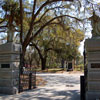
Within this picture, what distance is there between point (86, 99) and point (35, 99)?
243 centimetres

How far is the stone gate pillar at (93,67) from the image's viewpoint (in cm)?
784

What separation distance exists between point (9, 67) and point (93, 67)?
4.61 metres

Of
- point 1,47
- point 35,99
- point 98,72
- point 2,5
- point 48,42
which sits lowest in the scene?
point 35,99

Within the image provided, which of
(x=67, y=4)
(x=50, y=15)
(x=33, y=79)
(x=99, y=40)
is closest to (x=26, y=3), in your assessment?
(x=50, y=15)

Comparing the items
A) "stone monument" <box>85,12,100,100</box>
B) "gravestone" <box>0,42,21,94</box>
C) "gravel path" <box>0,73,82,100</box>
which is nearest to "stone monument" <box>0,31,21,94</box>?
A: "gravestone" <box>0,42,21,94</box>

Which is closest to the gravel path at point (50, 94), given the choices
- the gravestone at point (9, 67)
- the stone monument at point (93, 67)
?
the gravestone at point (9, 67)

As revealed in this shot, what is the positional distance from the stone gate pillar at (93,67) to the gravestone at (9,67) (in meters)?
4.09

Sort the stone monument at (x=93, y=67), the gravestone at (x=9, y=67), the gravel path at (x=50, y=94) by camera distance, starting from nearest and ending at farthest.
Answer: the stone monument at (x=93, y=67)
the gravel path at (x=50, y=94)
the gravestone at (x=9, y=67)

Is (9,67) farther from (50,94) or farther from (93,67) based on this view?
(93,67)

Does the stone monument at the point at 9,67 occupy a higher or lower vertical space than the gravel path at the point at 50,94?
higher

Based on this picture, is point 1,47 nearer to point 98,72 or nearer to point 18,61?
point 18,61

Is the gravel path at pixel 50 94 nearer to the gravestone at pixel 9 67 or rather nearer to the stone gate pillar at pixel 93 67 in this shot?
the gravestone at pixel 9 67

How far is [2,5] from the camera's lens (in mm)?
19078

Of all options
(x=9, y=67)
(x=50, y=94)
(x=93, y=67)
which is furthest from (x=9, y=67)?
(x=93, y=67)
